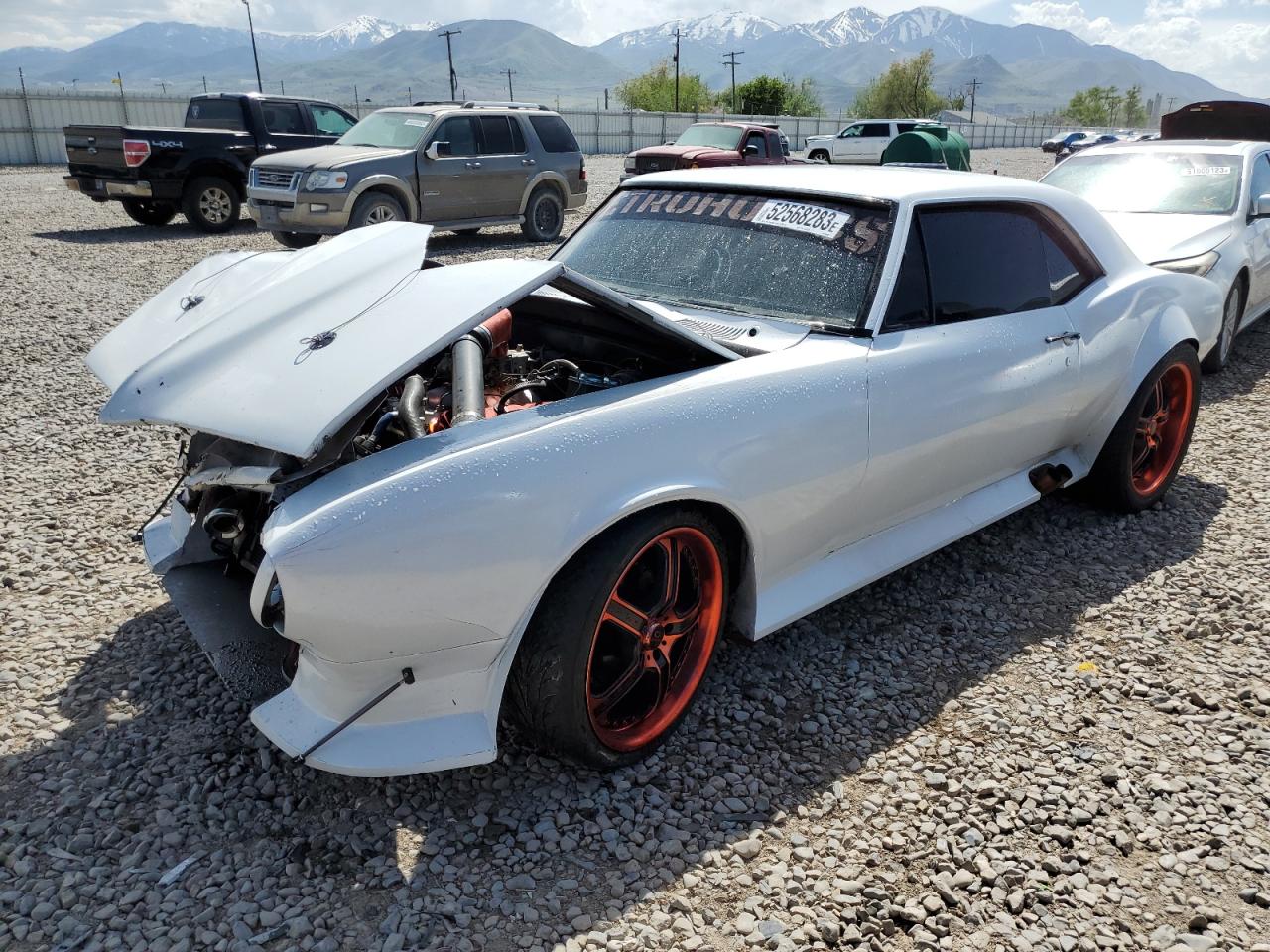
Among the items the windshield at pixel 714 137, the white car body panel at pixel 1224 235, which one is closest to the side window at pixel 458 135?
the windshield at pixel 714 137

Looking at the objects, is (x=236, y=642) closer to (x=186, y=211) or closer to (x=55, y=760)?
(x=55, y=760)

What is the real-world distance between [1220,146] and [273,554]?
8.10 metres

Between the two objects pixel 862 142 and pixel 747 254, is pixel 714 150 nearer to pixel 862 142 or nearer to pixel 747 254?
pixel 862 142

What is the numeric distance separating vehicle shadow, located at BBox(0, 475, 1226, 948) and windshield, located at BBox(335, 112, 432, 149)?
31.0 feet

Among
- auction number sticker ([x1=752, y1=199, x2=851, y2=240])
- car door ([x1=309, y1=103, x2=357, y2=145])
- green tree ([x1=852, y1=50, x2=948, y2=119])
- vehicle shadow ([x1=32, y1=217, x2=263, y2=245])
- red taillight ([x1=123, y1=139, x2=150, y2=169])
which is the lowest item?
vehicle shadow ([x1=32, y1=217, x2=263, y2=245])

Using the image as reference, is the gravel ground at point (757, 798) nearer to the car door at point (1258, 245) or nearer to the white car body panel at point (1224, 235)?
the white car body panel at point (1224, 235)

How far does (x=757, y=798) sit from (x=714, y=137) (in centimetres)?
1638

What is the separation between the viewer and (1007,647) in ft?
10.8

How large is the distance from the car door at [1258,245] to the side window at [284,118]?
11.7 meters

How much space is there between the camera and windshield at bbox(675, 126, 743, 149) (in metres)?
17.0

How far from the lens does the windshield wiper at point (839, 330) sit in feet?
9.74

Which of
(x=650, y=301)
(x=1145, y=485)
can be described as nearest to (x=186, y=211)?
(x=650, y=301)

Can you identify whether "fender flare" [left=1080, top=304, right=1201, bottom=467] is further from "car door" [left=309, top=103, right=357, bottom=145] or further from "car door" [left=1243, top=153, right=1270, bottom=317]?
"car door" [left=309, top=103, right=357, bottom=145]

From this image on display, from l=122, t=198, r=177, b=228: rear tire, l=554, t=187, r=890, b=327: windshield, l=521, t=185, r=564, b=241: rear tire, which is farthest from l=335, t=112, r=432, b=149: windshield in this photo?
l=554, t=187, r=890, b=327: windshield
